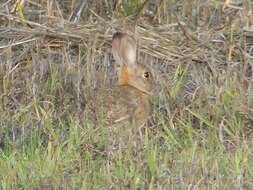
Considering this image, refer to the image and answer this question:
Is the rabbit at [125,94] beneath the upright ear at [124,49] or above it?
beneath

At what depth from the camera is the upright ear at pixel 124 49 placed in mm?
5527

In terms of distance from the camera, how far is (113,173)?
407 centimetres

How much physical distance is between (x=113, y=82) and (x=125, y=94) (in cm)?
60

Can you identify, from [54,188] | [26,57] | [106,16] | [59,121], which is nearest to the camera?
[54,188]

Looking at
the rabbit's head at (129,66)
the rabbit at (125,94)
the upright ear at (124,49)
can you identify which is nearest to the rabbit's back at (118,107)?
the rabbit at (125,94)

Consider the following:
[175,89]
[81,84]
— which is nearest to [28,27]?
[81,84]

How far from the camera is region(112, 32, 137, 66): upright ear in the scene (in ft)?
18.1

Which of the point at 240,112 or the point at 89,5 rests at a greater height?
the point at 89,5

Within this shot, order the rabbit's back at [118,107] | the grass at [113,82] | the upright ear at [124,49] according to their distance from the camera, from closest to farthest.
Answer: the grass at [113,82], the rabbit's back at [118,107], the upright ear at [124,49]

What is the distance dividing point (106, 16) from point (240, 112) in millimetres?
1813

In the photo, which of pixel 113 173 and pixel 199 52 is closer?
pixel 113 173

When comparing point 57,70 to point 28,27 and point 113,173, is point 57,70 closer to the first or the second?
point 28,27

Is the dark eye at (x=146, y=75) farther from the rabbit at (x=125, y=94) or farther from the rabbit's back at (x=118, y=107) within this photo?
the rabbit's back at (x=118, y=107)

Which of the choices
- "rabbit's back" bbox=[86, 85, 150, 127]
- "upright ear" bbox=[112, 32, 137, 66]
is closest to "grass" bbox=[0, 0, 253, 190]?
"rabbit's back" bbox=[86, 85, 150, 127]
